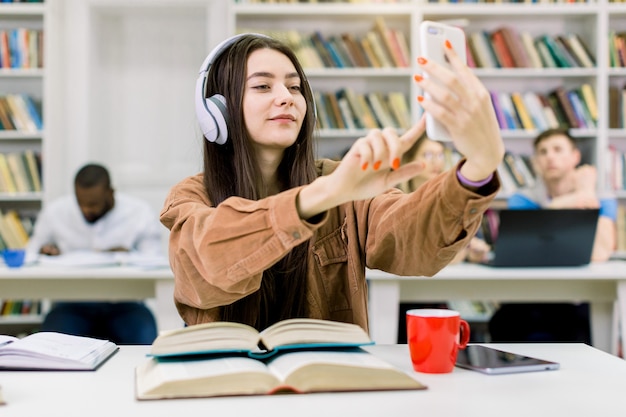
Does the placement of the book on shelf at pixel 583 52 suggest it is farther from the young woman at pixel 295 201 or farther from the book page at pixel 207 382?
the book page at pixel 207 382

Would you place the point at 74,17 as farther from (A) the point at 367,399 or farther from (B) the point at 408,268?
(A) the point at 367,399

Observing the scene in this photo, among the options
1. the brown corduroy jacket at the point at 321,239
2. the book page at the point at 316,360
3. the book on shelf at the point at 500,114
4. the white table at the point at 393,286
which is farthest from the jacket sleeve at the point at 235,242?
the book on shelf at the point at 500,114

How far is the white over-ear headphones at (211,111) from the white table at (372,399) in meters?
0.49

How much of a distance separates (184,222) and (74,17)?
3580mm

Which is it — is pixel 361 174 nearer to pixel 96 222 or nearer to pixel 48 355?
pixel 48 355

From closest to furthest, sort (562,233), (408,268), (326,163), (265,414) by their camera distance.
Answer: (265,414)
(408,268)
(326,163)
(562,233)

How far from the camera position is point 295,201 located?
100 cm

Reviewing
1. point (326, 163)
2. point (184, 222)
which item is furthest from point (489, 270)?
point (184, 222)

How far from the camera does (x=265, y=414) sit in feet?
2.59

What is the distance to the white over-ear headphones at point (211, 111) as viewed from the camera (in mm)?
1328

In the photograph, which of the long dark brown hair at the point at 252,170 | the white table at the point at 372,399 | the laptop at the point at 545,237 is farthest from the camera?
the laptop at the point at 545,237

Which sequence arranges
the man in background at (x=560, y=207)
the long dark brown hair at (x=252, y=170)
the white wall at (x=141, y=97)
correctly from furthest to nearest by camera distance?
the white wall at (x=141, y=97)
the man in background at (x=560, y=207)
the long dark brown hair at (x=252, y=170)

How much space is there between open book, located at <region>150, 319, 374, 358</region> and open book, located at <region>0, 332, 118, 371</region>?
0.14 meters

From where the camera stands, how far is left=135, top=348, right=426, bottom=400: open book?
2.81 ft
